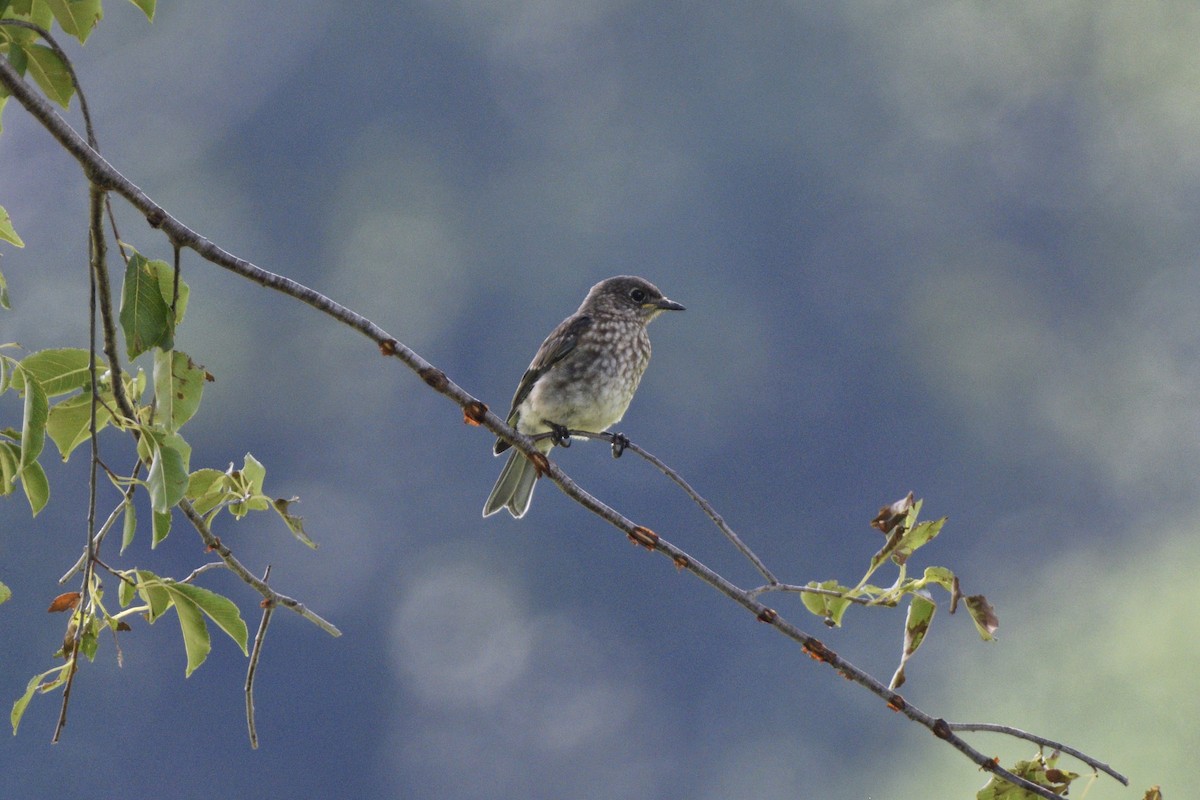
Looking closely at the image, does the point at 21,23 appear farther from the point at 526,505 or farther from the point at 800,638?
the point at 526,505

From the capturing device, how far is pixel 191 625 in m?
2.14

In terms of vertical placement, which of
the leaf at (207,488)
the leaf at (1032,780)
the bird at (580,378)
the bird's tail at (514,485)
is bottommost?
the leaf at (207,488)

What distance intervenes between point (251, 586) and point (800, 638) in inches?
42.2

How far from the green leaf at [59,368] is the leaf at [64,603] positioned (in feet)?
1.25

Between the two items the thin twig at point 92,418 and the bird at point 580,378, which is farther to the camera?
the bird at point 580,378

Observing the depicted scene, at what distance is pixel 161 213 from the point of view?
210cm

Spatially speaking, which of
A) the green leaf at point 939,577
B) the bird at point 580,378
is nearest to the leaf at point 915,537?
the green leaf at point 939,577

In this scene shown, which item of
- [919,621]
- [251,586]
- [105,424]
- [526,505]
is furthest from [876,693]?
[526,505]

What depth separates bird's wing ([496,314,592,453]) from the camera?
5770mm

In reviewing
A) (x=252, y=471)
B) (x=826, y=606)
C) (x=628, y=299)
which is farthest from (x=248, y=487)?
(x=628, y=299)

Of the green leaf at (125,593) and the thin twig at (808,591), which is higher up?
the thin twig at (808,591)

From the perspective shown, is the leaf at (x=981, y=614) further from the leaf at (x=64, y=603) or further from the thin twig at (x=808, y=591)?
the leaf at (x=64, y=603)

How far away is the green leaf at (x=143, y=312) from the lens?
2113 mm

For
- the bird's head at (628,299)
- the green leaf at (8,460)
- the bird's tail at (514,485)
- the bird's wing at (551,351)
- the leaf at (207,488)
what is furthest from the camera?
the bird's head at (628,299)
